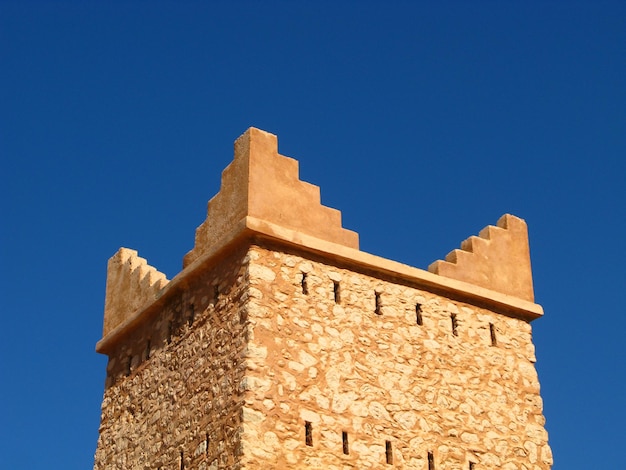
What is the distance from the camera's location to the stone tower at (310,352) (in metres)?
13.1

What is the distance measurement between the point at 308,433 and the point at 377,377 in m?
1.22

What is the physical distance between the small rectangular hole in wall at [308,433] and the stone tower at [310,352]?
0.02 meters

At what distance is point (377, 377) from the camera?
13812 mm

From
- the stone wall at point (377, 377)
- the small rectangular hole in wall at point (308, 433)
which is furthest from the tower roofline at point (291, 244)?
the small rectangular hole in wall at point (308, 433)

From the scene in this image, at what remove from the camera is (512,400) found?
14828 mm

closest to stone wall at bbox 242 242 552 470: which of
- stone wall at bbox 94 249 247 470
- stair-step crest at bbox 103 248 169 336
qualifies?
stone wall at bbox 94 249 247 470

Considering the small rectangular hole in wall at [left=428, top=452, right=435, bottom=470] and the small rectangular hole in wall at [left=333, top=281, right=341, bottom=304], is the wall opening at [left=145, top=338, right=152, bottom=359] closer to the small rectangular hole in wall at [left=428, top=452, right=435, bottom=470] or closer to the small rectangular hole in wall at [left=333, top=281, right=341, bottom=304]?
the small rectangular hole in wall at [left=333, top=281, right=341, bottom=304]

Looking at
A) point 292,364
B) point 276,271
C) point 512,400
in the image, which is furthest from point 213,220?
point 512,400

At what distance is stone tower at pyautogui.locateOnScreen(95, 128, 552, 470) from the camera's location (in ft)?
42.9

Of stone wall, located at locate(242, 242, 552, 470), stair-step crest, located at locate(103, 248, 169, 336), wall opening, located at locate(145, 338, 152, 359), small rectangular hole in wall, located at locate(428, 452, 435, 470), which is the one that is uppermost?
stair-step crest, located at locate(103, 248, 169, 336)

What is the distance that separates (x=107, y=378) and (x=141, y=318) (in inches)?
45.9

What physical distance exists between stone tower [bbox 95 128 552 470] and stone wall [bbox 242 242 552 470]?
0.05 feet

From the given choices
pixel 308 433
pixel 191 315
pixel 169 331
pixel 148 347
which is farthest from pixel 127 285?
pixel 308 433

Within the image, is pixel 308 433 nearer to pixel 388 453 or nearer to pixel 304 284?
pixel 388 453
